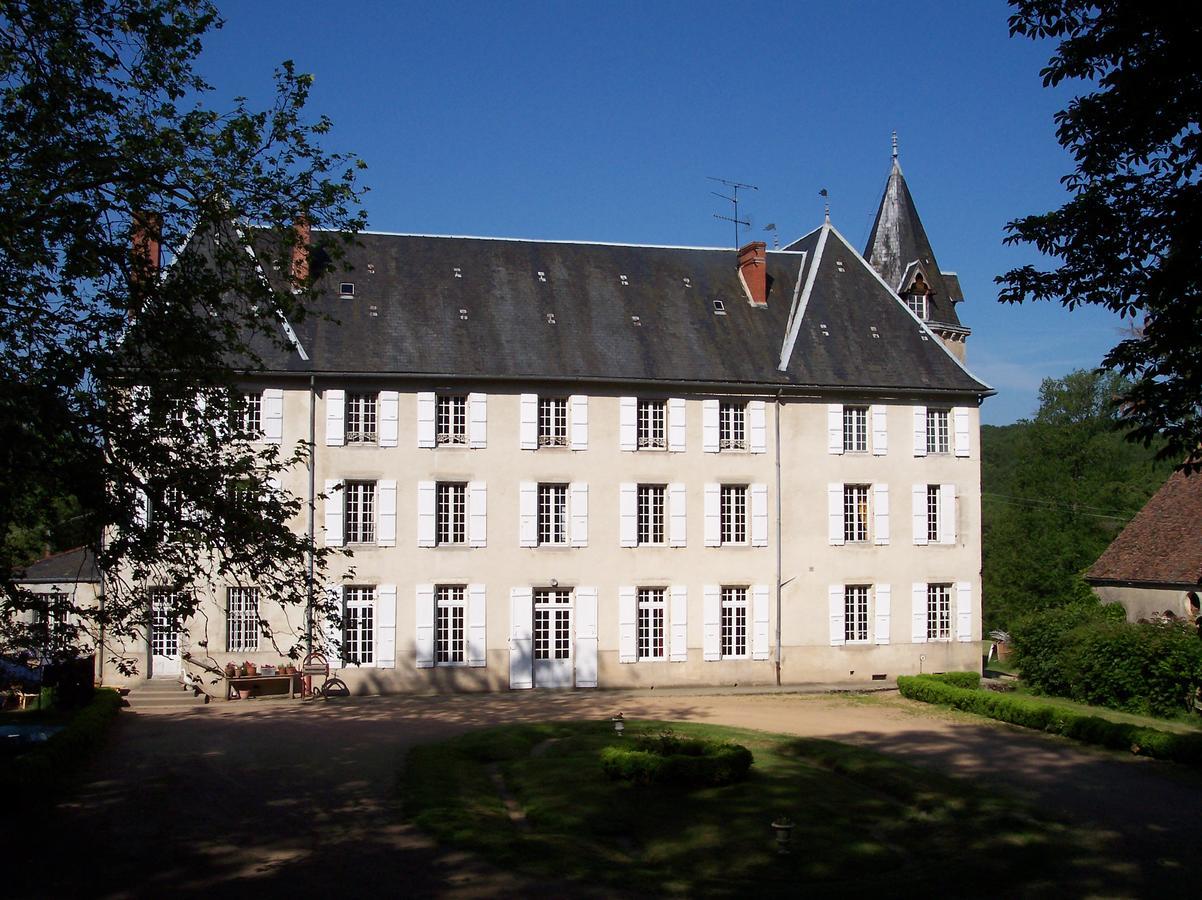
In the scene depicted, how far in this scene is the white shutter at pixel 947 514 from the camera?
28297 mm

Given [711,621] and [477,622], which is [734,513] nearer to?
[711,621]

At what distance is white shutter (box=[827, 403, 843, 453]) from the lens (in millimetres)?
27781

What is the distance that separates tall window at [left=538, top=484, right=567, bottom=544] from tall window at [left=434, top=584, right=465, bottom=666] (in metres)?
2.25

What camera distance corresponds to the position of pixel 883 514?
27812 mm

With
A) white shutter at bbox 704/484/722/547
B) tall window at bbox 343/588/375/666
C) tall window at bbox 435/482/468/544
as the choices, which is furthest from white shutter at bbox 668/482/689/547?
tall window at bbox 343/588/375/666

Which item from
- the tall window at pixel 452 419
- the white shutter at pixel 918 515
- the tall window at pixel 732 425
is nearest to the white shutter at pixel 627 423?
the tall window at pixel 732 425

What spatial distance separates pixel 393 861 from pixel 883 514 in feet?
63.1

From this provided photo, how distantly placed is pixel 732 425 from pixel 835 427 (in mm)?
2547

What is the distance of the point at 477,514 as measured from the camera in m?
25.7

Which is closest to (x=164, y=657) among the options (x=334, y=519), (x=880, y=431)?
(x=334, y=519)

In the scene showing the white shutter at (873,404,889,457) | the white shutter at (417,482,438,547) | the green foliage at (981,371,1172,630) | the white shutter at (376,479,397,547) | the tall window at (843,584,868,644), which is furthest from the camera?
the green foliage at (981,371,1172,630)

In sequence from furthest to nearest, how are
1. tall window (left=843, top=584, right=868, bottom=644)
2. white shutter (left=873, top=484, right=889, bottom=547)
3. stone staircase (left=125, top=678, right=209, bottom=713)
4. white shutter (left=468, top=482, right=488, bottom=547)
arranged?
white shutter (left=873, top=484, right=889, bottom=547) → tall window (left=843, top=584, right=868, bottom=644) → white shutter (left=468, top=482, right=488, bottom=547) → stone staircase (left=125, top=678, right=209, bottom=713)

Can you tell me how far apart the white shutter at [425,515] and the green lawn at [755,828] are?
29.4 ft

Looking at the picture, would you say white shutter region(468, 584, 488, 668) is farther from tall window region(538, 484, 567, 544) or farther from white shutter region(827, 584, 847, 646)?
white shutter region(827, 584, 847, 646)
